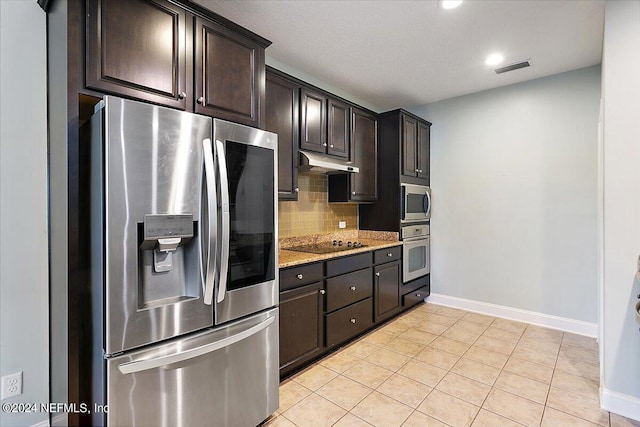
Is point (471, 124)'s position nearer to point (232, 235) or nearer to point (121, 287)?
point (232, 235)

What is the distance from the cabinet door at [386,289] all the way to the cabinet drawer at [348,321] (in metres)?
0.15

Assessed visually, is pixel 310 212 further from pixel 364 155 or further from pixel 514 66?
pixel 514 66

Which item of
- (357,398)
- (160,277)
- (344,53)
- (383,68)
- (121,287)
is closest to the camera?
(121,287)

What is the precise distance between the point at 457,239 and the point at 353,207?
4.61 feet

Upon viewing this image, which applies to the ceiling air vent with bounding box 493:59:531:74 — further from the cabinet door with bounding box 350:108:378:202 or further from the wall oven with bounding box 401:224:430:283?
the wall oven with bounding box 401:224:430:283

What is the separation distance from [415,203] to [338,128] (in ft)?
4.62

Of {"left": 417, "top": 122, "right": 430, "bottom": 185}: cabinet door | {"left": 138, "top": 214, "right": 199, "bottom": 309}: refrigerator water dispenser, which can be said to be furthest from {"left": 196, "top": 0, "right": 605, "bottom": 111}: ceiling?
{"left": 138, "top": 214, "right": 199, "bottom": 309}: refrigerator water dispenser

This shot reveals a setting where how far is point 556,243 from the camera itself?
337cm

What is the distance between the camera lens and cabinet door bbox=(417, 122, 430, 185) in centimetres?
407

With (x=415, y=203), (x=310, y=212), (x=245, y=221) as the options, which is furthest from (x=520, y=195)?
(x=245, y=221)

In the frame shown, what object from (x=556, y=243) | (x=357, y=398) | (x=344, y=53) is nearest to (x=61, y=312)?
(x=357, y=398)

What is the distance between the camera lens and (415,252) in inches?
156

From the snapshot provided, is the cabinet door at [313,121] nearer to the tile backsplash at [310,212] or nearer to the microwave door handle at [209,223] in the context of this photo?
the tile backsplash at [310,212]

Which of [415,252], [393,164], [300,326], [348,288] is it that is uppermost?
[393,164]
